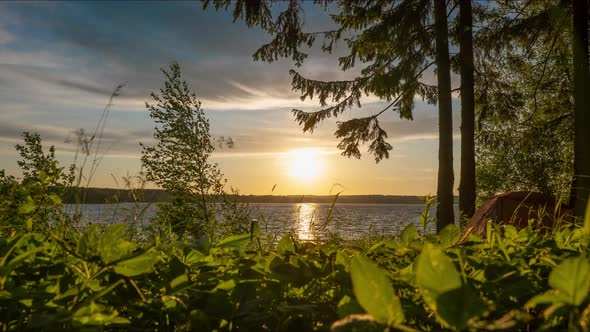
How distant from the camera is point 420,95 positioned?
50.0 feet

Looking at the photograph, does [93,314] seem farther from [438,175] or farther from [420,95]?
[420,95]

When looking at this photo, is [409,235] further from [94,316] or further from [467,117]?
[467,117]

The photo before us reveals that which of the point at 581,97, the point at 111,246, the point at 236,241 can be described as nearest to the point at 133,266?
the point at 111,246

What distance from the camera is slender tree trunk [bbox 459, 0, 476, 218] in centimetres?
1174

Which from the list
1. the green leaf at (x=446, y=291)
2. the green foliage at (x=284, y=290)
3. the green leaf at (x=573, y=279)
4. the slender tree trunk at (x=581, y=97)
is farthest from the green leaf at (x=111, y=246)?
the slender tree trunk at (x=581, y=97)

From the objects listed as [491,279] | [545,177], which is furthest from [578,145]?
[545,177]

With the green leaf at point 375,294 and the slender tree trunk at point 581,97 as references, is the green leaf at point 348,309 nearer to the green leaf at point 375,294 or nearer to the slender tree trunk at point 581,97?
the green leaf at point 375,294

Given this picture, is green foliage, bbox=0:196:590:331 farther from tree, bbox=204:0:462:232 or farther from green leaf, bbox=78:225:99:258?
tree, bbox=204:0:462:232

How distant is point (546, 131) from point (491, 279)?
19.7 m

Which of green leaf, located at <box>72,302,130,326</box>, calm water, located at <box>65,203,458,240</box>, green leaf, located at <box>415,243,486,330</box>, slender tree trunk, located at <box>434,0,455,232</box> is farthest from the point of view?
slender tree trunk, located at <box>434,0,455,232</box>

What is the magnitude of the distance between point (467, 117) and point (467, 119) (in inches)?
2.0

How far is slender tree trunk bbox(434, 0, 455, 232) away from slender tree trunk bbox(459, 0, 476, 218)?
0.31 metres

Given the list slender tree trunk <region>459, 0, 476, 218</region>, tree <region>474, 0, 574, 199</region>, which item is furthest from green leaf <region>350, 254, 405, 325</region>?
→ slender tree trunk <region>459, 0, 476, 218</region>

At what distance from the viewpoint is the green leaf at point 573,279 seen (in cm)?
65
